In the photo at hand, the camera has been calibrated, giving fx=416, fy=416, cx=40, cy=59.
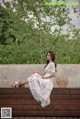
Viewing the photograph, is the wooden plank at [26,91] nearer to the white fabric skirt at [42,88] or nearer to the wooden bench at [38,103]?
the wooden bench at [38,103]

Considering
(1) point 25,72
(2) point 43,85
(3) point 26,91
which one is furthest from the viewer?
(1) point 25,72

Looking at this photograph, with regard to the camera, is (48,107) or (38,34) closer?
(48,107)

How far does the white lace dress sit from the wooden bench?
0.09m

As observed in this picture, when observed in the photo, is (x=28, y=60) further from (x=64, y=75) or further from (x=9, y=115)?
(x=9, y=115)

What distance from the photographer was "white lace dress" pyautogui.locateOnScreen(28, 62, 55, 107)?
832 centimetres

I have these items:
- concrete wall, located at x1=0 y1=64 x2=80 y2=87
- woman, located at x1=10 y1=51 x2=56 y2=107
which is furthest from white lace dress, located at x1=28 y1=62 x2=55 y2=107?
concrete wall, located at x1=0 y1=64 x2=80 y2=87

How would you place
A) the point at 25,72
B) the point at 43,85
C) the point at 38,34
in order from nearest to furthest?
1. the point at 43,85
2. the point at 25,72
3. the point at 38,34

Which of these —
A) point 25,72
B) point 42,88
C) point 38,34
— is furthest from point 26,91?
point 38,34

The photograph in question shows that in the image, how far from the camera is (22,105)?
843 cm

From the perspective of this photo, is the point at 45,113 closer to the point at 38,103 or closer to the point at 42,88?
the point at 38,103

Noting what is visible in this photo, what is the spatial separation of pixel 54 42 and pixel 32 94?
19.2 ft

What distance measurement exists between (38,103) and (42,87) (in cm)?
34

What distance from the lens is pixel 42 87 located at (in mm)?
8352

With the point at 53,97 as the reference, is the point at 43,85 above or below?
above
